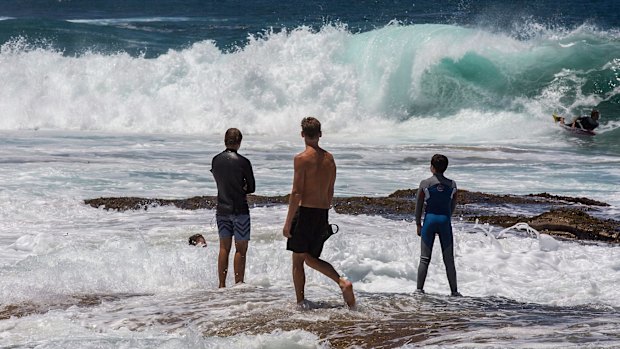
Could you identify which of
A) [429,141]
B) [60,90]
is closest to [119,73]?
[60,90]

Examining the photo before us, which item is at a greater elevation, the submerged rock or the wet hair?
the submerged rock

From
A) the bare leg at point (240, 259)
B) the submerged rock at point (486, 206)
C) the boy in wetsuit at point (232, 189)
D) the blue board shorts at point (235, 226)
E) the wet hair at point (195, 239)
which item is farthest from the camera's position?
the submerged rock at point (486, 206)

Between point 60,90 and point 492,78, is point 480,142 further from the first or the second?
point 60,90

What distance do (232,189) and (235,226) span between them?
1.27ft

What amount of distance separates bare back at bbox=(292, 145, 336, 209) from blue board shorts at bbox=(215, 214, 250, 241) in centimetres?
162

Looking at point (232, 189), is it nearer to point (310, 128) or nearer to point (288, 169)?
point (310, 128)

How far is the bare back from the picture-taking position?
8.66 metres

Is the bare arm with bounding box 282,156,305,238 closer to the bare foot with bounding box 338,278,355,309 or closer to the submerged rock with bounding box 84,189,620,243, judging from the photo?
the bare foot with bounding box 338,278,355,309

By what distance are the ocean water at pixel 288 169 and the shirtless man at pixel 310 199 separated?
562 mm

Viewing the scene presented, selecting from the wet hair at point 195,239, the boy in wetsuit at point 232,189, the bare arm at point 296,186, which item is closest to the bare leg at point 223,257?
the boy in wetsuit at point 232,189

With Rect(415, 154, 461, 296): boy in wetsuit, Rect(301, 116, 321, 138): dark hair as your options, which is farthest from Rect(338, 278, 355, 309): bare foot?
Rect(415, 154, 461, 296): boy in wetsuit

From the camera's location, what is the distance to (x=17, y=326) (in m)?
8.73

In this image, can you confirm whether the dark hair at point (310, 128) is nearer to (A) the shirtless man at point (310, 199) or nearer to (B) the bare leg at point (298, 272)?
(A) the shirtless man at point (310, 199)

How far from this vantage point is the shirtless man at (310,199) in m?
8.66
